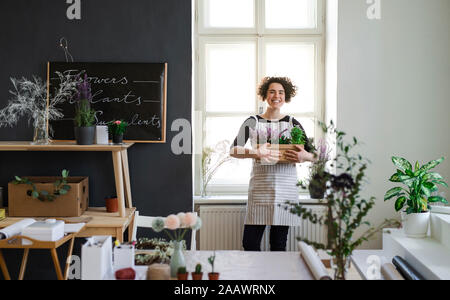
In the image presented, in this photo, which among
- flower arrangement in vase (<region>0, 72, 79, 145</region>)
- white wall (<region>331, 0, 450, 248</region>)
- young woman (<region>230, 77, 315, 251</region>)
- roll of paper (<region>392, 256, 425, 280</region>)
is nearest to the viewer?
roll of paper (<region>392, 256, 425, 280</region>)

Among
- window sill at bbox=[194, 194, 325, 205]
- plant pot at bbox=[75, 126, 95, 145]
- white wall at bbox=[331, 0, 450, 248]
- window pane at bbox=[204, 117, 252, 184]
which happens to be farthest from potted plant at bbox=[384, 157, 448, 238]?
plant pot at bbox=[75, 126, 95, 145]

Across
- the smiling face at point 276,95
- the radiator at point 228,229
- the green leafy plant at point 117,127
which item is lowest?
the radiator at point 228,229

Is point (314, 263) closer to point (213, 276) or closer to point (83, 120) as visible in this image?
point (213, 276)

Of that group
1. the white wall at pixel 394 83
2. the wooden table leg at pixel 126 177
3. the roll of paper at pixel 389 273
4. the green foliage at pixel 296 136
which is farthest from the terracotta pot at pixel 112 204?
the roll of paper at pixel 389 273

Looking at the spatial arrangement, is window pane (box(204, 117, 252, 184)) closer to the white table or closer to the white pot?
the white pot

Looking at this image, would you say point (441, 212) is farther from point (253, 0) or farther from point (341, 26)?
point (253, 0)

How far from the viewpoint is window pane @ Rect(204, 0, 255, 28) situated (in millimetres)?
3947

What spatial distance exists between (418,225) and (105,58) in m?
2.51

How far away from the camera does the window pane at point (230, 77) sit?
13.0ft

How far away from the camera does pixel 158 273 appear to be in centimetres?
187

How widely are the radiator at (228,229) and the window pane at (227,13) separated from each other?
1541 millimetres

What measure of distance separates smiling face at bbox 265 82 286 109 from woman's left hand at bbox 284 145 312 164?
452 millimetres

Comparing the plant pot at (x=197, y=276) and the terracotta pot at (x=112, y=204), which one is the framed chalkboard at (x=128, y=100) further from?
the plant pot at (x=197, y=276)

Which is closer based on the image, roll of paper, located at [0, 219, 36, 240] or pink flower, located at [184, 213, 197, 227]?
pink flower, located at [184, 213, 197, 227]
